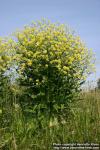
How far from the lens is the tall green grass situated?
624 cm

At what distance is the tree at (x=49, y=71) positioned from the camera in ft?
23.3

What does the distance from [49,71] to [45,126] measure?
1.14m

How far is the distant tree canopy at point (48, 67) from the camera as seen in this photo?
7.12m

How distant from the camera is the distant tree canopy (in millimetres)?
7117

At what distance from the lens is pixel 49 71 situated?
286 inches

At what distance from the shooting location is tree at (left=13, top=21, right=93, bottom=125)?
7.11 meters

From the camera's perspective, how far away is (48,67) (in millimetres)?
→ 7273

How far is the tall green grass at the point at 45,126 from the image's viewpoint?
6242 millimetres

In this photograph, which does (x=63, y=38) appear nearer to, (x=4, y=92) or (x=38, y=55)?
(x=38, y=55)

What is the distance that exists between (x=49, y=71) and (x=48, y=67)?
86 millimetres

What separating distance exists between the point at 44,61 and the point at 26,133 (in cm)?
162

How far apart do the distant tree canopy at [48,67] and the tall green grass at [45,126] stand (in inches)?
8.9

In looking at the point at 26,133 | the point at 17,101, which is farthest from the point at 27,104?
the point at 26,133

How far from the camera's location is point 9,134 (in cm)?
637
